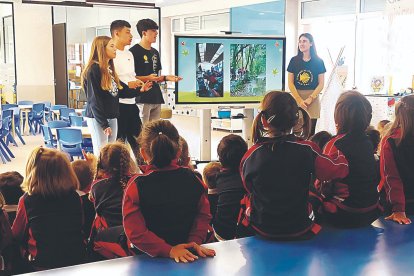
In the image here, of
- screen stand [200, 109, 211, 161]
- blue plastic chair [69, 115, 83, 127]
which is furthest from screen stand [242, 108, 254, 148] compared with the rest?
blue plastic chair [69, 115, 83, 127]

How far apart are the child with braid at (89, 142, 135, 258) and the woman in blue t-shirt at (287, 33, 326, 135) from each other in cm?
313

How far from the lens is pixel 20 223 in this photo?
2.45 metres

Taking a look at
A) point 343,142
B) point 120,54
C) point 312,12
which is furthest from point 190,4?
point 343,142

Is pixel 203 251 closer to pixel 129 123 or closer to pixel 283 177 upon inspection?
pixel 283 177

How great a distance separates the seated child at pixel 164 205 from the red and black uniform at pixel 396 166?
49.0 inches

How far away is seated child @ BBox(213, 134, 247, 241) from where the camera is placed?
2.91 m

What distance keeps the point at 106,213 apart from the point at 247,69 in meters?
3.73

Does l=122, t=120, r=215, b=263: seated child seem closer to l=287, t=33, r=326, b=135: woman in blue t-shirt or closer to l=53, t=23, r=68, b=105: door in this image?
l=287, t=33, r=326, b=135: woman in blue t-shirt

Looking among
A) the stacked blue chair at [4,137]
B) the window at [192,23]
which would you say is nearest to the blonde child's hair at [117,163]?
the stacked blue chair at [4,137]

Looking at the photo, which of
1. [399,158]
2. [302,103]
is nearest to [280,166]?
[399,158]

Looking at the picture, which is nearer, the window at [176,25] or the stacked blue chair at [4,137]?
the stacked blue chair at [4,137]

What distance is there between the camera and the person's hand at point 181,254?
232 centimetres

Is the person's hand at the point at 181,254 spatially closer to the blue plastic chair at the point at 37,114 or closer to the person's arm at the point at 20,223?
the person's arm at the point at 20,223

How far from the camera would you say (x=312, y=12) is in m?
9.51
